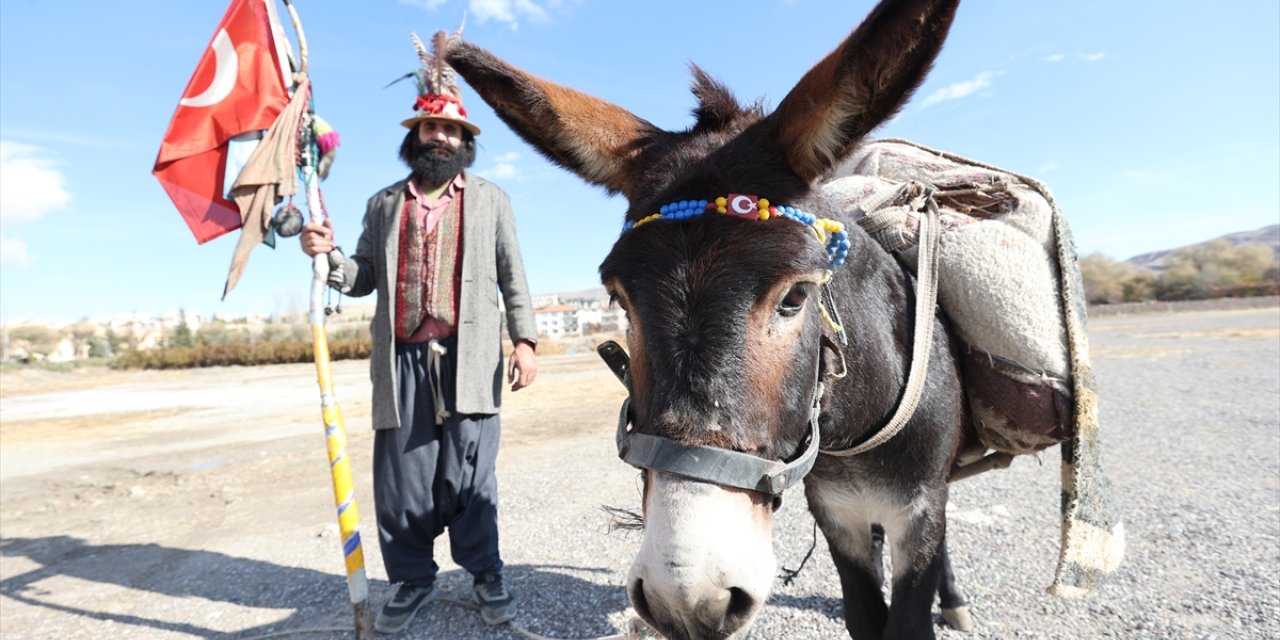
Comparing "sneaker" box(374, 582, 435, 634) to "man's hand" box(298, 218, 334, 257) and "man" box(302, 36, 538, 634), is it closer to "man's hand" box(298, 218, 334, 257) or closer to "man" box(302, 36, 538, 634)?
"man" box(302, 36, 538, 634)

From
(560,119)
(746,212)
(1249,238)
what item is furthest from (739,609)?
(1249,238)

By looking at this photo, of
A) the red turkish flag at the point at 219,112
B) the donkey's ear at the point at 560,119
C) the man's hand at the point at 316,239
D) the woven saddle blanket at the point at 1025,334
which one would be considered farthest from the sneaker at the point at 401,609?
the woven saddle blanket at the point at 1025,334

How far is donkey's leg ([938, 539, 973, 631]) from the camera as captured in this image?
3.38 meters

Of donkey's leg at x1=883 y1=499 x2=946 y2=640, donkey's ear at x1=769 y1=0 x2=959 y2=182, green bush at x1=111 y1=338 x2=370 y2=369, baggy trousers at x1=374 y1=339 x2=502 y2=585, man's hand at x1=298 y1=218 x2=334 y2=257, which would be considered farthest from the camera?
green bush at x1=111 y1=338 x2=370 y2=369

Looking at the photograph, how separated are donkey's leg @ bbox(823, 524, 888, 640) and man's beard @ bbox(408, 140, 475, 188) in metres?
3.12

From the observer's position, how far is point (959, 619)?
11.1ft

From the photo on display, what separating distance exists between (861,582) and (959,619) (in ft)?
4.84

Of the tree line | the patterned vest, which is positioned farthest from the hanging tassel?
the tree line

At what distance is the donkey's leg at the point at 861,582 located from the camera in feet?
8.08

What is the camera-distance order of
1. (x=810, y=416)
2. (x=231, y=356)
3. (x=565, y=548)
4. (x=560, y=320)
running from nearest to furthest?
(x=810, y=416) < (x=565, y=548) < (x=231, y=356) < (x=560, y=320)

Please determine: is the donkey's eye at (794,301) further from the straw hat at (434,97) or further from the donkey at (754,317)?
the straw hat at (434,97)

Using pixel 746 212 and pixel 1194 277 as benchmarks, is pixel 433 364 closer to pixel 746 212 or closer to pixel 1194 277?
pixel 746 212

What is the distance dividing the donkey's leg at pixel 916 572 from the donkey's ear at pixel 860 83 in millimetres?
1430

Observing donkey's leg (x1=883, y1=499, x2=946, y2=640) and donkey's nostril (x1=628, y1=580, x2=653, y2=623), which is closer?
donkey's nostril (x1=628, y1=580, x2=653, y2=623)
